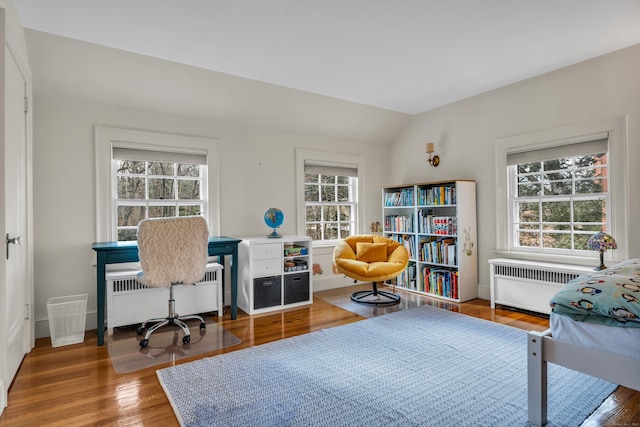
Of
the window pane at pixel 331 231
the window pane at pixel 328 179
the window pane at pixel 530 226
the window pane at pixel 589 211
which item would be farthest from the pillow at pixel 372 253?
the window pane at pixel 589 211

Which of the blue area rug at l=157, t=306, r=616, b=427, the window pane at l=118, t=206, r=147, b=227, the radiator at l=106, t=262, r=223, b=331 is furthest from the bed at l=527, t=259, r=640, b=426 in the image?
the window pane at l=118, t=206, r=147, b=227

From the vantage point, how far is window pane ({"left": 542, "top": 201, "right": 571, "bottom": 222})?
3688 mm

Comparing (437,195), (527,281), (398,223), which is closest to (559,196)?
(527,281)

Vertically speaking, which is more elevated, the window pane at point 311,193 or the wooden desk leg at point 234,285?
the window pane at point 311,193

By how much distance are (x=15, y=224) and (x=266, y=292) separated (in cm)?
220

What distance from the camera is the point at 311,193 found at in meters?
4.88

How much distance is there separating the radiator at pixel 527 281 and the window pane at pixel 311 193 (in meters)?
2.34

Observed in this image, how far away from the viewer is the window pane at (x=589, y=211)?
3.42 m

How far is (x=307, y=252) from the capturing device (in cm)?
415

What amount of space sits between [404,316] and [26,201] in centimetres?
344

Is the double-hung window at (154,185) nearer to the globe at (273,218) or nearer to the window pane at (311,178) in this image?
the globe at (273,218)

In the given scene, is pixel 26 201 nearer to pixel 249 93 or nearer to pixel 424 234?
pixel 249 93

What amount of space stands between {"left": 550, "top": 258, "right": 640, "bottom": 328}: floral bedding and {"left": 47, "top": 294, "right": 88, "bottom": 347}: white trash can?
138 inches

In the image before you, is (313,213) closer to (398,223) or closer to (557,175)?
(398,223)
